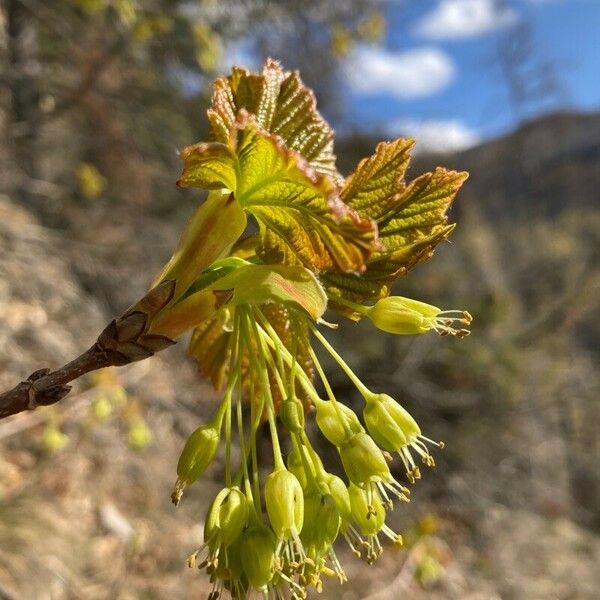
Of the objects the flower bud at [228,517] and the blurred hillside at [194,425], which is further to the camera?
the blurred hillside at [194,425]

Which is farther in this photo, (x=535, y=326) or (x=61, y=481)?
(x=535, y=326)

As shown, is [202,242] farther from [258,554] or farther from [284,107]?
[258,554]

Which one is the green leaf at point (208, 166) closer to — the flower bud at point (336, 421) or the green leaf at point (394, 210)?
the green leaf at point (394, 210)

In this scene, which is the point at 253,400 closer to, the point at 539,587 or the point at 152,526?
the point at 152,526

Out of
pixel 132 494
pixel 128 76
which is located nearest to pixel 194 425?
A: pixel 132 494

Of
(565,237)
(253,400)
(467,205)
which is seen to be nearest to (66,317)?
(253,400)

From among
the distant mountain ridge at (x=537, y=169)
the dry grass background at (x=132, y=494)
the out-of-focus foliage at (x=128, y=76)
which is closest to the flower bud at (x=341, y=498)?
the dry grass background at (x=132, y=494)

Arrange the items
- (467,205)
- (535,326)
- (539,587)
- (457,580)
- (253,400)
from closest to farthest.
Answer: (253,400)
(457,580)
(539,587)
(535,326)
(467,205)
